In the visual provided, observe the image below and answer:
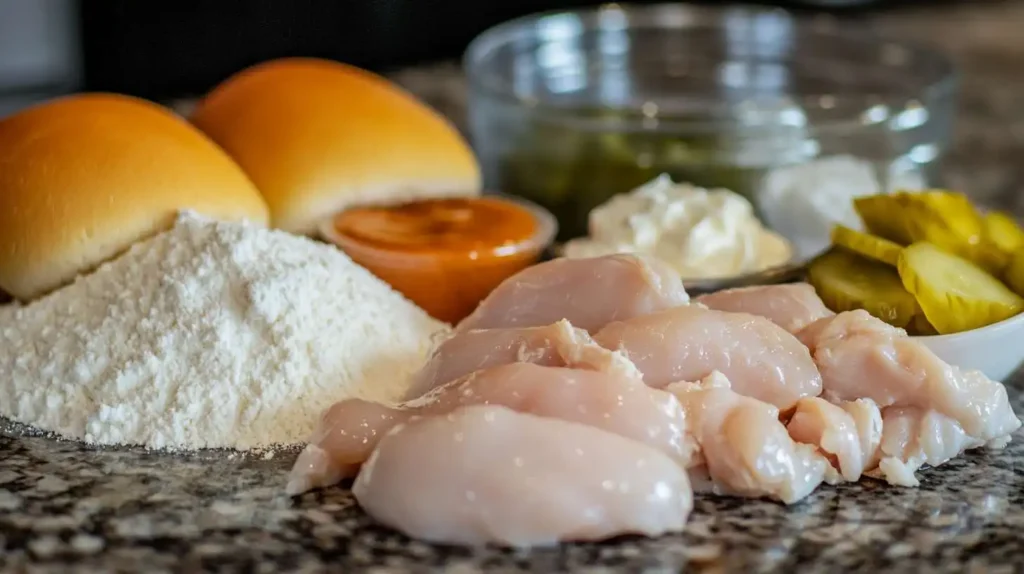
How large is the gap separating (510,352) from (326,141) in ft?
1.60

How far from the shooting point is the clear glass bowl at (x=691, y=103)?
65.1 inches

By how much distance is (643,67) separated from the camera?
2131 millimetres

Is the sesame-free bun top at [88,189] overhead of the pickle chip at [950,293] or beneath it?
overhead

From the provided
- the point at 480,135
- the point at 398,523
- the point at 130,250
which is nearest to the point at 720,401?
the point at 398,523

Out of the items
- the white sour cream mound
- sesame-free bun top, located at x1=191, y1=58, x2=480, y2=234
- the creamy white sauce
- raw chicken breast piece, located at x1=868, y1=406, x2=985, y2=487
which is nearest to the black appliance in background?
sesame-free bun top, located at x1=191, y1=58, x2=480, y2=234

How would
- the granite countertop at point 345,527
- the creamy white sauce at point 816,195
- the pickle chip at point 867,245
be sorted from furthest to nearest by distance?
1. the creamy white sauce at point 816,195
2. the pickle chip at point 867,245
3. the granite countertop at point 345,527

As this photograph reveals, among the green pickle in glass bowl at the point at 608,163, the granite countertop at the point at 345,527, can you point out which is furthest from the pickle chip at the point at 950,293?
the green pickle in glass bowl at the point at 608,163

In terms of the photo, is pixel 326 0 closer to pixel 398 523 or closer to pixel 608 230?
pixel 608 230

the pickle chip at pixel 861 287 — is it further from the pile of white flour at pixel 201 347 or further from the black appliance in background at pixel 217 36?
the black appliance in background at pixel 217 36

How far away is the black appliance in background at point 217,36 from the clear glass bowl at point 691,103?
0.68ft

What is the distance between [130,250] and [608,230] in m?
0.56

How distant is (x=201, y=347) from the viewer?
115 cm

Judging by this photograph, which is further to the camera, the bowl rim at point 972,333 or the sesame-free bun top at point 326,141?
the sesame-free bun top at point 326,141

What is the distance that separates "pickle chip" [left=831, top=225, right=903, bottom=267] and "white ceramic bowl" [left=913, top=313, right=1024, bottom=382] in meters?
0.12
